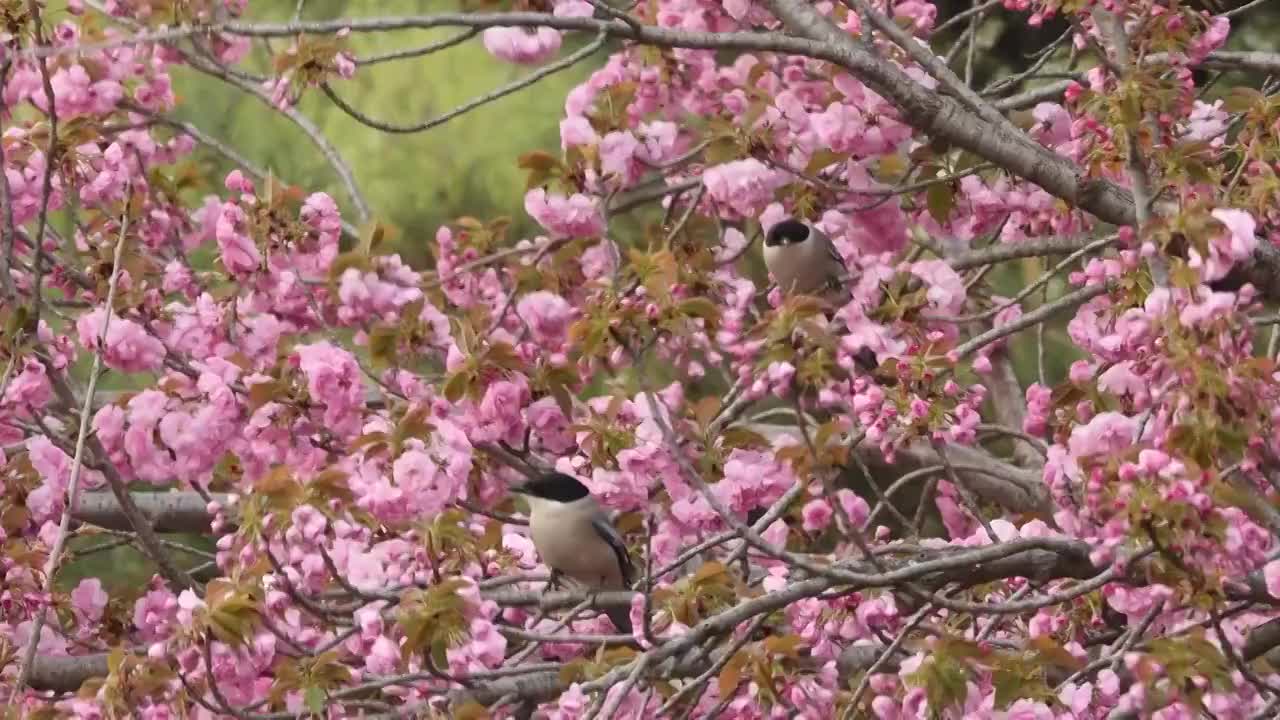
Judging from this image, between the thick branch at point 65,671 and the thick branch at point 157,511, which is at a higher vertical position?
the thick branch at point 157,511

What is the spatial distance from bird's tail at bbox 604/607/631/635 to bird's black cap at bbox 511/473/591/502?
23cm

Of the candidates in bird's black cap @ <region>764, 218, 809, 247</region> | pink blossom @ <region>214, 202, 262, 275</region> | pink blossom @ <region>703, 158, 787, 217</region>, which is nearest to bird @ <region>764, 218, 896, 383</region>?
bird's black cap @ <region>764, 218, 809, 247</region>

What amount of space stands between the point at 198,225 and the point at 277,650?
1859 millimetres

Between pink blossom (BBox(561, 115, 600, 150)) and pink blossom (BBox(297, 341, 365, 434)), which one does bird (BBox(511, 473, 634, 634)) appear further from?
pink blossom (BBox(561, 115, 600, 150))

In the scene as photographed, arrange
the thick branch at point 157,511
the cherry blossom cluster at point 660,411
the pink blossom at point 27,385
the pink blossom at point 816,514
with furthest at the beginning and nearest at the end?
the thick branch at point 157,511 < the pink blossom at point 27,385 < the pink blossom at point 816,514 < the cherry blossom cluster at point 660,411

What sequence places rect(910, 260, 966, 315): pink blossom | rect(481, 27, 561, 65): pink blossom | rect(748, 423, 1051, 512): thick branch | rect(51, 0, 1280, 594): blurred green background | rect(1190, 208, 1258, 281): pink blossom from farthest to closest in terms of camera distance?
rect(51, 0, 1280, 594): blurred green background → rect(748, 423, 1051, 512): thick branch → rect(481, 27, 561, 65): pink blossom → rect(910, 260, 966, 315): pink blossom → rect(1190, 208, 1258, 281): pink blossom

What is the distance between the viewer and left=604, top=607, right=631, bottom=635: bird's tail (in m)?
3.76

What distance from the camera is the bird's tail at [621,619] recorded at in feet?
12.3

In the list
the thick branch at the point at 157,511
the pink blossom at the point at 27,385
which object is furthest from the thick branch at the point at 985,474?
the pink blossom at the point at 27,385

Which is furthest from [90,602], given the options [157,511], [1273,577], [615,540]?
[1273,577]

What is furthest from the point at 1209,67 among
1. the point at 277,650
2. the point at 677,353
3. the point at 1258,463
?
the point at 277,650

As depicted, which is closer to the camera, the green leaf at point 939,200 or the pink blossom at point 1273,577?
the pink blossom at point 1273,577

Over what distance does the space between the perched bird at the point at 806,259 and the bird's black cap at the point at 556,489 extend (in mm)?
883

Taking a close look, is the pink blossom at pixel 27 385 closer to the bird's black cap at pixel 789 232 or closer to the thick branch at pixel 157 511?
the thick branch at pixel 157 511
